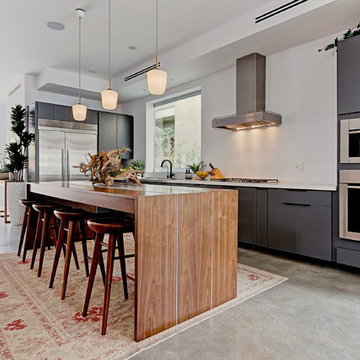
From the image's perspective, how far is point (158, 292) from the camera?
1.84 metres

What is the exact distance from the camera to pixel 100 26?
408cm

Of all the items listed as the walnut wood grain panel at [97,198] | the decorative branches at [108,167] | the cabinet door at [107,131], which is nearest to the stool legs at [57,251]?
the walnut wood grain panel at [97,198]

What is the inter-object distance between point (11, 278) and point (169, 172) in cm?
368

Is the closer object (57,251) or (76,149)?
(57,251)

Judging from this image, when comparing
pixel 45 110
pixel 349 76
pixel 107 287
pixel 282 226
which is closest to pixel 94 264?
pixel 107 287

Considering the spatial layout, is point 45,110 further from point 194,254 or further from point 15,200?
point 194,254

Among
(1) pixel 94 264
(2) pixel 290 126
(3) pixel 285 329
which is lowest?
(3) pixel 285 329

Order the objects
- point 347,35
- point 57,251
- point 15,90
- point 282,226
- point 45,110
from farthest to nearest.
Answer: point 15,90 < point 45,110 < point 282,226 < point 347,35 < point 57,251

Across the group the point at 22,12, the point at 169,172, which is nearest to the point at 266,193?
the point at 169,172

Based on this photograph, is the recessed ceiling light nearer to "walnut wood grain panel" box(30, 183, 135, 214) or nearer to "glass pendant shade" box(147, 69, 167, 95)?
"glass pendant shade" box(147, 69, 167, 95)

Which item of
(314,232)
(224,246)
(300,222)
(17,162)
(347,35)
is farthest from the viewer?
(17,162)

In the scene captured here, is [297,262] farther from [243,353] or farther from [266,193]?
[243,353]

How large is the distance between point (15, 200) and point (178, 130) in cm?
334

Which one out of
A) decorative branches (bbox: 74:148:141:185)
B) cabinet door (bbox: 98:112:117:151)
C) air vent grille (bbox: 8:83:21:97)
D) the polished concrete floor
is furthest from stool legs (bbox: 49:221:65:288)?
air vent grille (bbox: 8:83:21:97)
